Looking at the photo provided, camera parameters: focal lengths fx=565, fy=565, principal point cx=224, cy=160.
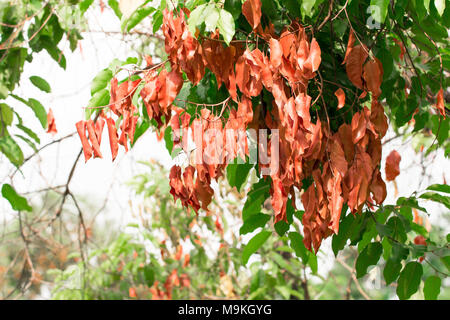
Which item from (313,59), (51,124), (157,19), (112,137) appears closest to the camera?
(313,59)

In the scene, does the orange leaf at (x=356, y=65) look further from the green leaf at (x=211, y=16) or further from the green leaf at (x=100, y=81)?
the green leaf at (x=100, y=81)

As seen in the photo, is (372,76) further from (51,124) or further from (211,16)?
(51,124)

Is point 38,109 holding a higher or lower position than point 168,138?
higher

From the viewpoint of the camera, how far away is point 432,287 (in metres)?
1.24

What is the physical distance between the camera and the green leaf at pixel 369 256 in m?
1.21

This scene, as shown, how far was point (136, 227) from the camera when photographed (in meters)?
2.86

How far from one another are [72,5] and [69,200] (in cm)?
81

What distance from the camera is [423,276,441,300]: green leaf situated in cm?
124

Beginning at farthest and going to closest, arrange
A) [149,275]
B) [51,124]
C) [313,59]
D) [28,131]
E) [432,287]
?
[149,275], [51,124], [28,131], [432,287], [313,59]

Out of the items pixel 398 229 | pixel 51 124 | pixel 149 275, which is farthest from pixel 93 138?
pixel 149 275

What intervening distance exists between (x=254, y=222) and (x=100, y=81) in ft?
1.55

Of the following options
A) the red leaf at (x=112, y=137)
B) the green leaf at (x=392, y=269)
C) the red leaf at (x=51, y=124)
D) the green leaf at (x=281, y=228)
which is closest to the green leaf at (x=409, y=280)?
the green leaf at (x=392, y=269)
